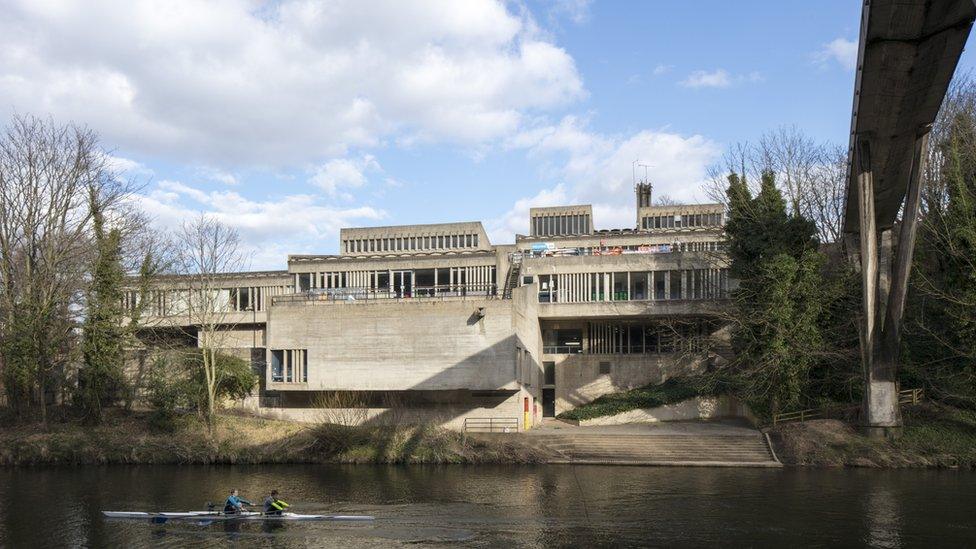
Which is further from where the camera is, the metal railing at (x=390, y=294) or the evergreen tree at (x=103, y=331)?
the metal railing at (x=390, y=294)

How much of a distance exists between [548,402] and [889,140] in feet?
105

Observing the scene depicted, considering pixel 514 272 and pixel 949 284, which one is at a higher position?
pixel 514 272

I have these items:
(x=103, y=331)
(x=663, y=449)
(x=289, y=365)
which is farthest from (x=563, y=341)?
(x=103, y=331)

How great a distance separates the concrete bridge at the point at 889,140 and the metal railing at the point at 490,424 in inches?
717

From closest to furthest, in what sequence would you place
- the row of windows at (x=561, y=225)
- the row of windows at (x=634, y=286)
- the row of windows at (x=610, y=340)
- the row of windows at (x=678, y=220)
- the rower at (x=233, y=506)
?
the rower at (x=233, y=506)
the row of windows at (x=634, y=286)
the row of windows at (x=610, y=340)
the row of windows at (x=678, y=220)
the row of windows at (x=561, y=225)

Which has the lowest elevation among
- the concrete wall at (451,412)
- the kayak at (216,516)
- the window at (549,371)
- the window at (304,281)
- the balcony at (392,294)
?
the kayak at (216,516)

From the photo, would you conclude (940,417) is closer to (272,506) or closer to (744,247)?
(744,247)

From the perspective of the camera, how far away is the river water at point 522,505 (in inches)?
869

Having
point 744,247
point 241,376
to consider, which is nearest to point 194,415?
point 241,376

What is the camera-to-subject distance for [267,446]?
40.0 metres

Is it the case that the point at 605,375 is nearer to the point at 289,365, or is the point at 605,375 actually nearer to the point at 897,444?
the point at 897,444

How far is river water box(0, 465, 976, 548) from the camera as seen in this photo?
22.1m

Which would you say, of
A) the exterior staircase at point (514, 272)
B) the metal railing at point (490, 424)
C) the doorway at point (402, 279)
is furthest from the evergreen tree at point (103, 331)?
the exterior staircase at point (514, 272)

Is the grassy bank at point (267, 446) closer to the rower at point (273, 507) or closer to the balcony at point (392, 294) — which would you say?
the balcony at point (392, 294)
